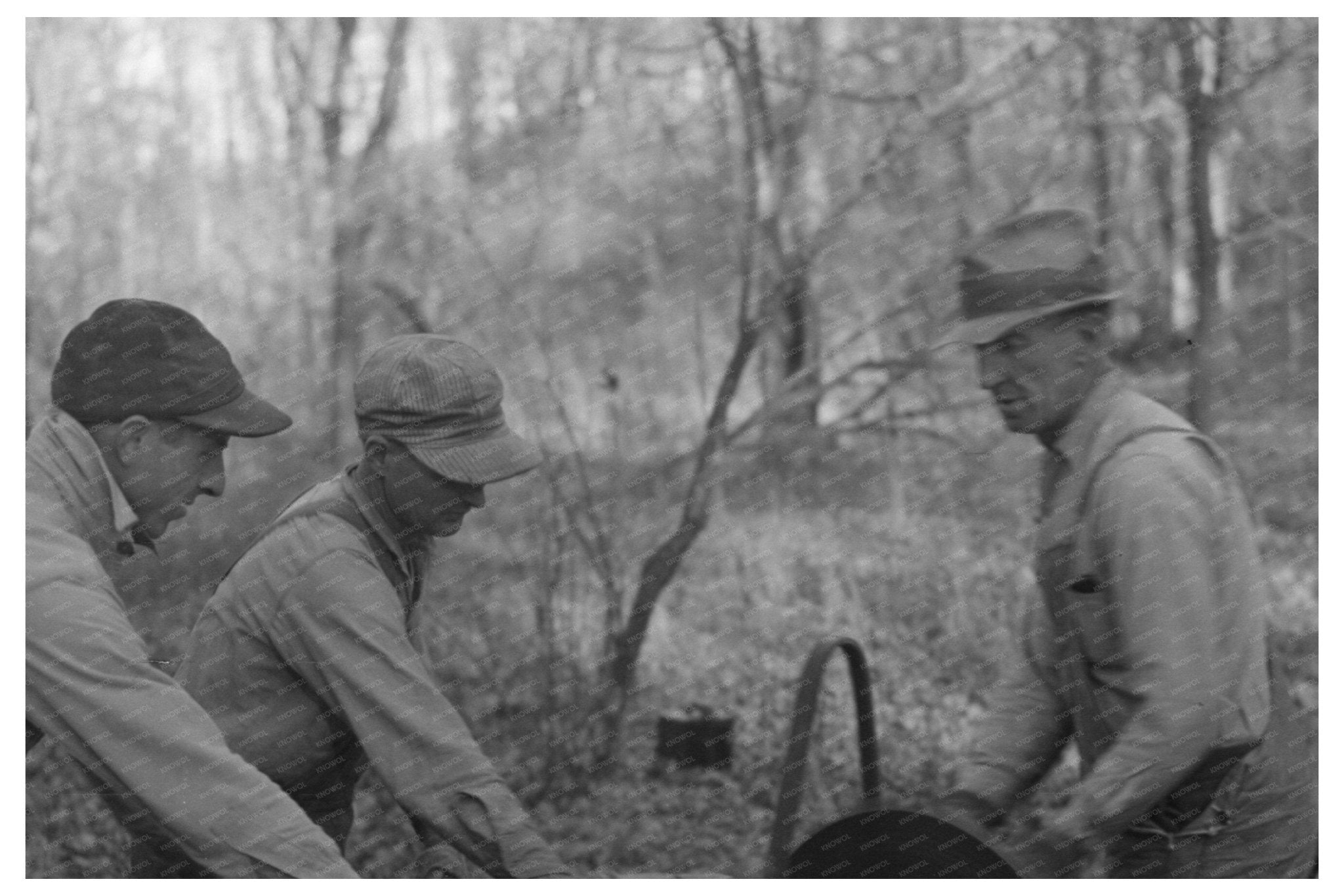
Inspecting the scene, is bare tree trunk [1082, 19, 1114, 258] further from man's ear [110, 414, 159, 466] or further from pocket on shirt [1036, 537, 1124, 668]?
man's ear [110, 414, 159, 466]

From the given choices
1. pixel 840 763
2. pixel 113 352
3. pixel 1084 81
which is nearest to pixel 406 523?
pixel 113 352

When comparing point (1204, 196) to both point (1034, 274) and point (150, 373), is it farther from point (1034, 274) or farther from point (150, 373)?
point (150, 373)

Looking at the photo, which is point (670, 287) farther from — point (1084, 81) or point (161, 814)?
point (161, 814)

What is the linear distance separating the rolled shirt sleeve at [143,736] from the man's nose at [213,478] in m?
0.50

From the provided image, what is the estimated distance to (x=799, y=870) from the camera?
7.82 feet

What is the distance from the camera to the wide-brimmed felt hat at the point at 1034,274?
2.46 meters

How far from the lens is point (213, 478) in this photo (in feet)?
8.57

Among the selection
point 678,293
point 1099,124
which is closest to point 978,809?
point 678,293

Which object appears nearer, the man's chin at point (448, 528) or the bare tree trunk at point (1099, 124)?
the man's chin at point (448, 528)

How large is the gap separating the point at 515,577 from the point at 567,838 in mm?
1043

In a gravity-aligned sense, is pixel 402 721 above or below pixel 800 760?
above

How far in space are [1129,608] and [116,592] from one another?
5.67 feet

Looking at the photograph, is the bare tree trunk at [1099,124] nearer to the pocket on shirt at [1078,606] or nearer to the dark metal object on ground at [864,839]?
the pocket on shirt at [1078,606]

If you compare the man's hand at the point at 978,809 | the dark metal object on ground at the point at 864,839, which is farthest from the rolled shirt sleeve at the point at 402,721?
the man's hand at the point at 978,809
